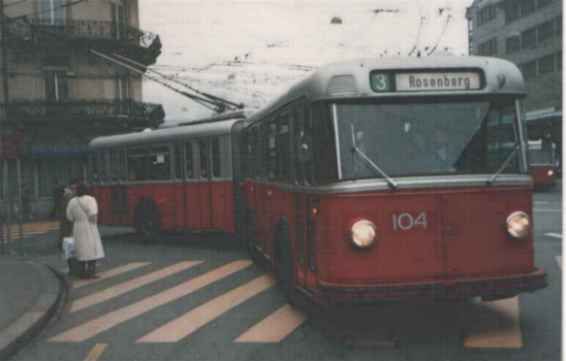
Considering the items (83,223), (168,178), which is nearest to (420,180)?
(83,223)

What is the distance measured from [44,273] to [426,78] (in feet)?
26.4

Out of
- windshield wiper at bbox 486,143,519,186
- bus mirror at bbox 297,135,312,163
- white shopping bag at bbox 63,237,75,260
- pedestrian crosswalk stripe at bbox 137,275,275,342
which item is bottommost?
pedestrian crosswalk stripe at bbox 137,275,275,342

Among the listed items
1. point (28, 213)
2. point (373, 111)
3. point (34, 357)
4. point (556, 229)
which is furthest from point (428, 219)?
point (28, 213)

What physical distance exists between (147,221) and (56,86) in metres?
18.1

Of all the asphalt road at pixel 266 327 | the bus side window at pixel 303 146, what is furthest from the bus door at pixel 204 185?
the bus side window at pixel 303 146

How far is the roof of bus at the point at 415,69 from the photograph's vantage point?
6.89 meters

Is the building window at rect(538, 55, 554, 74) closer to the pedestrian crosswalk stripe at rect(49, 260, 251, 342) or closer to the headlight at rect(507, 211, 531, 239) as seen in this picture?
the pedestrian crosswalk stripe at rect(49, 260, 251, 342)

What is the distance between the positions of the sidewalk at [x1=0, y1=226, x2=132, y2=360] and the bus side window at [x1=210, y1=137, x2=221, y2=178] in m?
4.18

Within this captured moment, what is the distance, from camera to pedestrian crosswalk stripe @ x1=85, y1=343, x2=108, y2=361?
7202 millimetres

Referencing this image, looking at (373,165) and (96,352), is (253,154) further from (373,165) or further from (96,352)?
(373,165)

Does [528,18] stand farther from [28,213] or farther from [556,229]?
[28,213]

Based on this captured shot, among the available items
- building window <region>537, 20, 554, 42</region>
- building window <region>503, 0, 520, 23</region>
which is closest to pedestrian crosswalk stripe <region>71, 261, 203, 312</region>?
building window <region>537, 20, 554, 42</region>

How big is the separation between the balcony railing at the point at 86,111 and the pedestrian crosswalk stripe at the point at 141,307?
2267 cm

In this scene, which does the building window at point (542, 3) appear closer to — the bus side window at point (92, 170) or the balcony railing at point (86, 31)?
the balcony railing at point (86, 31)
